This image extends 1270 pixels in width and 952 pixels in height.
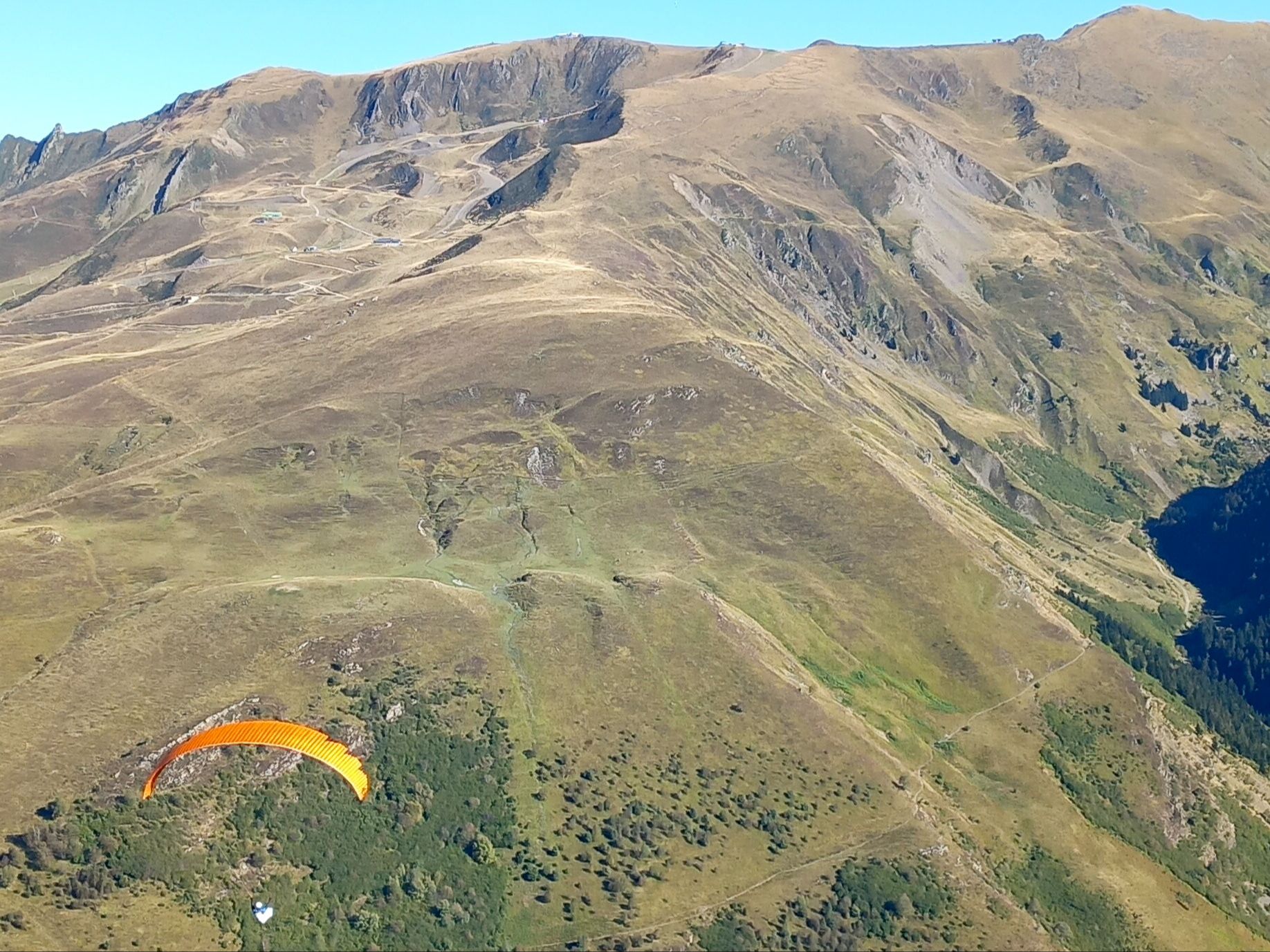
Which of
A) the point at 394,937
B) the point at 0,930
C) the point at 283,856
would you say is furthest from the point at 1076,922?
the point at 0,930

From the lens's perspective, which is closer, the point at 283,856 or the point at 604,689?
the point at 283,856

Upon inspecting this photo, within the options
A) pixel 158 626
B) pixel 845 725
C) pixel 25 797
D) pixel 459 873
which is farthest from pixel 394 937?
pixel 845 725

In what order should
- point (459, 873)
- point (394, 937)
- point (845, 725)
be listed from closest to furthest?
point (394, 937), point (459, 873), point (845, 725)

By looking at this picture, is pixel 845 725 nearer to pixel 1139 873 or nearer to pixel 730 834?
pixel 730 834

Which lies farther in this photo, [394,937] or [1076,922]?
[1076,922]

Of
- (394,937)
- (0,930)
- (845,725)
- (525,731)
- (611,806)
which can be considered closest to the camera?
(0,930)

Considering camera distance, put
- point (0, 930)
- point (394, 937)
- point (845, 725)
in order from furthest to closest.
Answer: point (845, 725) → point (394, 937) → point (0, 930)

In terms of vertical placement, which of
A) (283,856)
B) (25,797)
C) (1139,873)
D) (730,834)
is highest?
(25,797)

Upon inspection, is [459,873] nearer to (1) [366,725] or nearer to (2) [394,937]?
(2) [394,937]

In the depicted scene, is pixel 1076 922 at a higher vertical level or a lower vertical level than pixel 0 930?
lower
